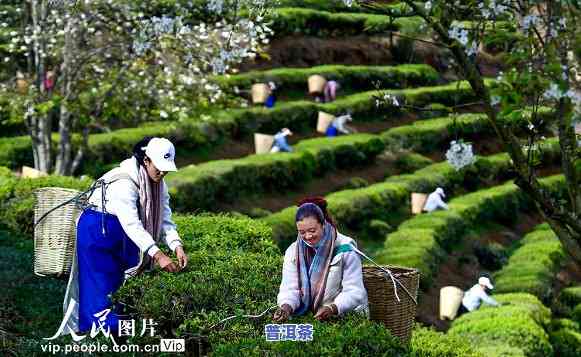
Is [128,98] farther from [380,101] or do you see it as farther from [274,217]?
[380,101]

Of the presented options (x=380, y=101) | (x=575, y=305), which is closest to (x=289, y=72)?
(x=575, y=305)

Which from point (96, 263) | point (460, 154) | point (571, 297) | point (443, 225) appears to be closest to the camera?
point (460, 154)

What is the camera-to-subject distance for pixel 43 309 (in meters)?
7.77

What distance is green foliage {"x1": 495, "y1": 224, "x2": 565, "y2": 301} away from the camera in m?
16.4

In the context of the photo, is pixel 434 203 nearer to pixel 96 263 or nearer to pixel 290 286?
pixel 96 263

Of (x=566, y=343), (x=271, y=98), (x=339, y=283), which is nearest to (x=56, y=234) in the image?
(x=339, y=283)

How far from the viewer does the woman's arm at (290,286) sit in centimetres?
540

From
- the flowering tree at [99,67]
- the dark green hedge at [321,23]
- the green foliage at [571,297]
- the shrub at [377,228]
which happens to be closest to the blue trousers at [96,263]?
the flowering tree at [99,67]

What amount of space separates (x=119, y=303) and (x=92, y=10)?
9590 mm

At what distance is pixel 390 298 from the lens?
563 cm

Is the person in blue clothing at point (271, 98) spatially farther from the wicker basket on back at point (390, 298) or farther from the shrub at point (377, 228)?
the wicker basket on back at point (390, 298)

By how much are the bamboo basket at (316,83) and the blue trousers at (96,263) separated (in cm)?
2193

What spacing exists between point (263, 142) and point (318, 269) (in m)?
16.7

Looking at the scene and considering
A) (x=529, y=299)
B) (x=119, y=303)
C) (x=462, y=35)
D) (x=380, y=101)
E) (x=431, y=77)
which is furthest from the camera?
(x=431, y=77)
